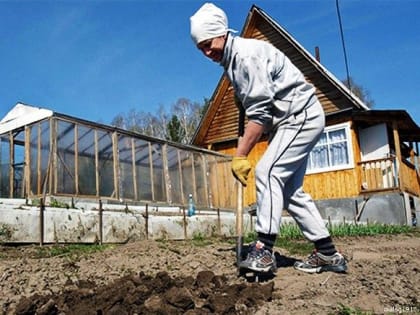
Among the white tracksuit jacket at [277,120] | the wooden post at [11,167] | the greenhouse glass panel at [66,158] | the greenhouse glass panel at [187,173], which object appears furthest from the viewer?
the greenhouse glass panel at [187,173]

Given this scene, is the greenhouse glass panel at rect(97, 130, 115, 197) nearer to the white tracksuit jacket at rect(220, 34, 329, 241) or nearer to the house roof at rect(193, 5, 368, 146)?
the house roof at rect(193, 5, 368, 146)

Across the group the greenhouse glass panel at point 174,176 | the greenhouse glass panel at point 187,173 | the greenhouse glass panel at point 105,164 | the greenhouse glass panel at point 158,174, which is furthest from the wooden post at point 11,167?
the greenhouse glass panel at point 187,173

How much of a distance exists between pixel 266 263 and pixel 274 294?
0.37 m

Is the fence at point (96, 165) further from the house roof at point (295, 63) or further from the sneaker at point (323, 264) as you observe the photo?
the sneaker at point (323, 264)

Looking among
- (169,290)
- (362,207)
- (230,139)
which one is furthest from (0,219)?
(230,139)

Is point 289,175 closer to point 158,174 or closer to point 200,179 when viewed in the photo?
point 158,174

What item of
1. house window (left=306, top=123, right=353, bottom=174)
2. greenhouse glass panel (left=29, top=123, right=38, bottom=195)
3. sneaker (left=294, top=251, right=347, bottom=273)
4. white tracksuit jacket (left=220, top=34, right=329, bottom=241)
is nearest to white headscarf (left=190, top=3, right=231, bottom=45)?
white tracksuit jacket (left=220, top=34, right=329, bottom=241)

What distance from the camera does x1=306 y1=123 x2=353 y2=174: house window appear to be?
16219mm

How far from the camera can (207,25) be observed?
3445 millimetres

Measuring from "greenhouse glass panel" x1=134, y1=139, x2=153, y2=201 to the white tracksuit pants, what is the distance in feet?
36.5

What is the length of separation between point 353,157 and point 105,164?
26.1 ft

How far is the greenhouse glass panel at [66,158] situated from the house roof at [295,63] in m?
5.34

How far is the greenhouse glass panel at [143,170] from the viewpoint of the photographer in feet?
48.0

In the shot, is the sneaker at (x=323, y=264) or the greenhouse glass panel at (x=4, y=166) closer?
the sneaker at (x=323, y=264)
